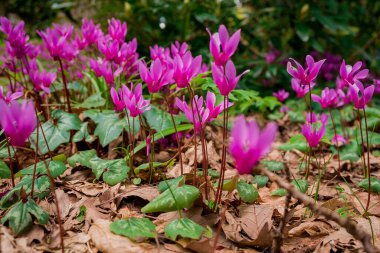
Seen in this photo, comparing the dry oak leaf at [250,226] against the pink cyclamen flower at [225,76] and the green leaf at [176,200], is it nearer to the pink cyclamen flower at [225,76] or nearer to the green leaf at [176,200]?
the green leaf at [176,200]

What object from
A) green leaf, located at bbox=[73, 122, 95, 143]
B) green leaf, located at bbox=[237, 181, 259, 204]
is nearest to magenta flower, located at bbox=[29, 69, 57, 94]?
green leaf, located at bbox=[73, 122, 95, 143]

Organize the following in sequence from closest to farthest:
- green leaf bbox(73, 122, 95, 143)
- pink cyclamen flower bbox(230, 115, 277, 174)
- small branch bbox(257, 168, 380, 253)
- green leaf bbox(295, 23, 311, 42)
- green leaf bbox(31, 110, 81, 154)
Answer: pink cyclamen flower bbox(230, 115, 277, 174) < small branch bbox(257, 168, 380, 253) < green leaf bbox(31, 110, 81, 154) < green leaf bbox(73, 122, 95, 143) < green leaf bbox(295, 23, 311, 42)

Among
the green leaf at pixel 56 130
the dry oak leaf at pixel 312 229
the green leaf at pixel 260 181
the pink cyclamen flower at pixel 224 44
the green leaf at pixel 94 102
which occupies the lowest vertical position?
the green leaf at pixel 260 181

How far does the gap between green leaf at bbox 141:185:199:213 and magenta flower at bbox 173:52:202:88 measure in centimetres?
37

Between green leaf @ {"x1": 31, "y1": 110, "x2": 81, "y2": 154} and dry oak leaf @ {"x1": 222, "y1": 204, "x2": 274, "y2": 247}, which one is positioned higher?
green leaf @ {"x1": 31, "y1": 110, "x2": 81, "y2": 154}

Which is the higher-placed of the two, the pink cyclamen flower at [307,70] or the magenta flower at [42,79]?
the pink cyclamen flower at [307,70]

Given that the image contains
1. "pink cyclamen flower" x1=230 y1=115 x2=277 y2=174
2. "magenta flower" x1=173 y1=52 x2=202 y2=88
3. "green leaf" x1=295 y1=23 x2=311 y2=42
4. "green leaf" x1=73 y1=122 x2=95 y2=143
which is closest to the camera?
"pink cyclamen flower" x1=230 y1=115 x2=277 y2=174

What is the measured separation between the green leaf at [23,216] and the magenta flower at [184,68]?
2.13 feet

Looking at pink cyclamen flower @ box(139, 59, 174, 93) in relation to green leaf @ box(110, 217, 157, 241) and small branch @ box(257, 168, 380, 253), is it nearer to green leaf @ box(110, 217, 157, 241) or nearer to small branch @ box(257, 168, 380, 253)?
green leaf @ box(110, 217, 157, 241)

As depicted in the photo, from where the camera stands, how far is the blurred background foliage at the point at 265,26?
13.2 feet

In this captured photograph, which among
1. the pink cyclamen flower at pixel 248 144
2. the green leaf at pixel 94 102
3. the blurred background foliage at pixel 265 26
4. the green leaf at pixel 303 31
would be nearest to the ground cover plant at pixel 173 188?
the pink cyclamen flower at pixel 248 144

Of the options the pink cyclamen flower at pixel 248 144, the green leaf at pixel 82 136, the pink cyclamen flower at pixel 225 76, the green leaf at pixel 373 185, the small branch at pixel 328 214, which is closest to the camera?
the pink cyclamen flower at pixel 248 144

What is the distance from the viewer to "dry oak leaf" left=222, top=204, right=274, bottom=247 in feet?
3.79

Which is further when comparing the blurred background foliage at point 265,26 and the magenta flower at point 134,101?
the blurred background foliage at point 265,26
